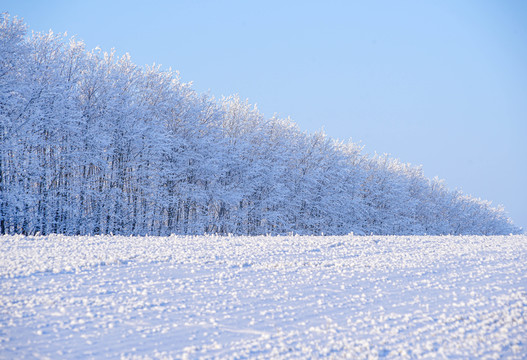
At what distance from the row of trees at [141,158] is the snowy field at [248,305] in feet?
50.1

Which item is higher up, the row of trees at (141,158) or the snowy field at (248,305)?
the row of trees at (141,158)

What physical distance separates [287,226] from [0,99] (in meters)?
33.2

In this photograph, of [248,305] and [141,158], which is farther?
[141,158]

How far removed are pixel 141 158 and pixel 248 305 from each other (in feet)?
97.5

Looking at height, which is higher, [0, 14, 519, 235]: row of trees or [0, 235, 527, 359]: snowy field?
[0, 14, 519, 235]: row of trees

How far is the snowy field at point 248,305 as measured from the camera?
6.51 metres

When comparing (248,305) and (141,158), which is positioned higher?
(141,158)

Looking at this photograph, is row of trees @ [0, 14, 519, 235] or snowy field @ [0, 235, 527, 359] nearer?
snowy field @ [0, 235, 527, 359]

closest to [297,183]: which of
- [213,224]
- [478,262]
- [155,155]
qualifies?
[213,224]

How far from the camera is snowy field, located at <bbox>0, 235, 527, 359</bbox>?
6508 mm

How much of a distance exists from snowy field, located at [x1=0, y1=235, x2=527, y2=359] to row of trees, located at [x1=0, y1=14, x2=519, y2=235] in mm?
15268

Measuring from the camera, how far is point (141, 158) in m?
36.3

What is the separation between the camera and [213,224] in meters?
42.9

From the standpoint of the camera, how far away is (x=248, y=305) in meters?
8.80
